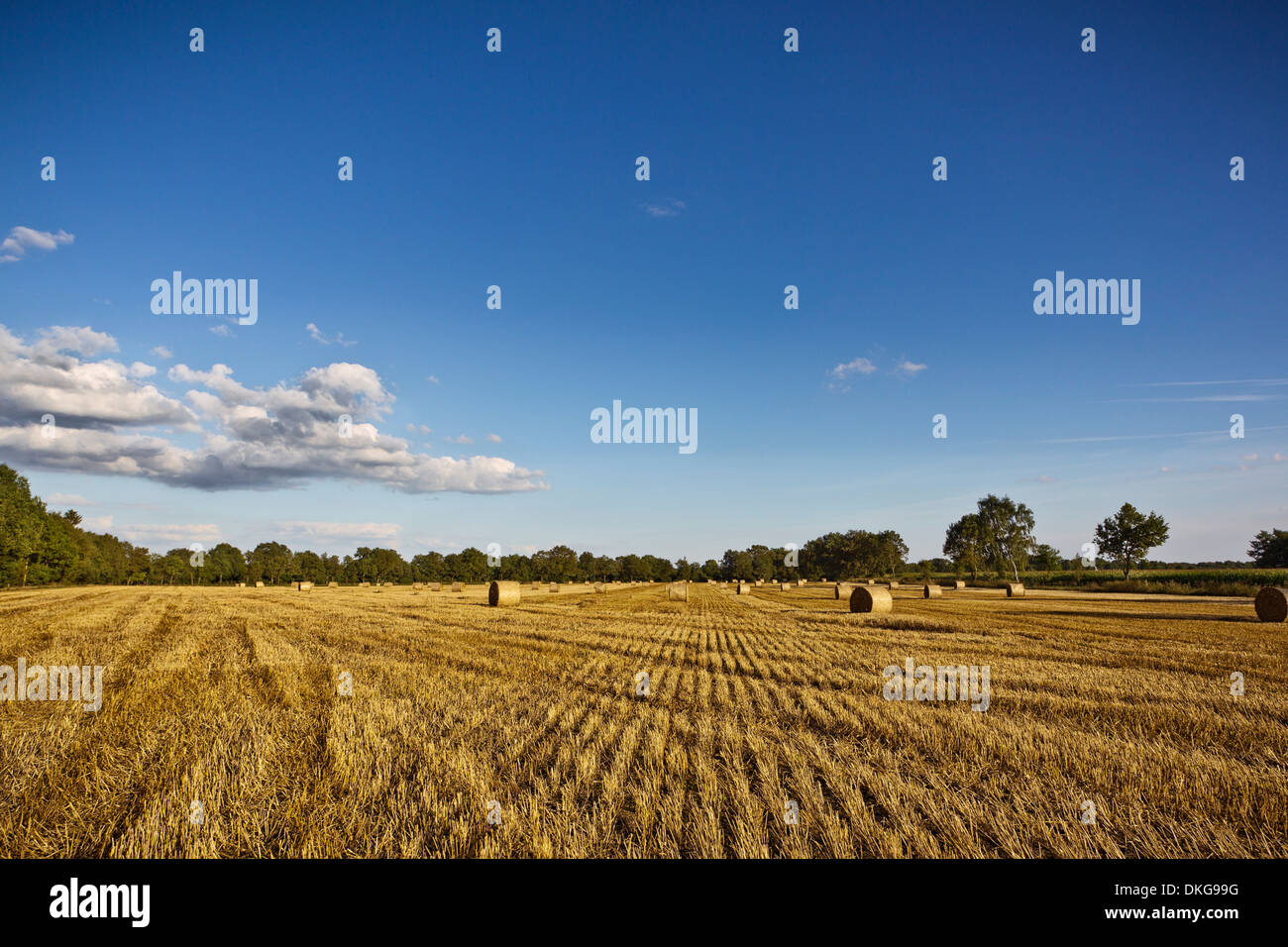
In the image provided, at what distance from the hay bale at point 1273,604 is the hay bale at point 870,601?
13.9 metres

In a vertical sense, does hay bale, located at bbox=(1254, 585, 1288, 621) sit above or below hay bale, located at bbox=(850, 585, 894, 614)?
above

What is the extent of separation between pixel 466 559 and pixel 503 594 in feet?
394

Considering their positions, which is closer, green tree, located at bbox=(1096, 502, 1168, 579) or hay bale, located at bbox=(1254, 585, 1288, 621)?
hay bale, located at bbox=(1254, 585, 1288, 621)

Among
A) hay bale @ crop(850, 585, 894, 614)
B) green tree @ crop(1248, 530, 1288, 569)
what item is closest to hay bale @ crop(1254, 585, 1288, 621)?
hay bale @ crop(850, 585, 894, 614)

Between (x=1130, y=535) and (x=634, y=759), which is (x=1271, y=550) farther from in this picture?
(x=634, y=759)

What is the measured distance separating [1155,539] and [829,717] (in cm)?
10514

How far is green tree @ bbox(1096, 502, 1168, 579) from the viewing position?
85.5 m

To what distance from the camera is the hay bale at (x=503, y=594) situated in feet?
107

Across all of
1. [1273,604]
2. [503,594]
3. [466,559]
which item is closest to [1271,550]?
[1273,604]

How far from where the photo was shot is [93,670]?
432 inches

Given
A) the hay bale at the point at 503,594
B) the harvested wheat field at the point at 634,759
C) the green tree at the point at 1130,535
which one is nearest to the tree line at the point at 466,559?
the green tree at the point at 1130,535

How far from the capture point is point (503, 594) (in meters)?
32.9

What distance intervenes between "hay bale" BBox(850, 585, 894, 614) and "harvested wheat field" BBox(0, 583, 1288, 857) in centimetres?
1533

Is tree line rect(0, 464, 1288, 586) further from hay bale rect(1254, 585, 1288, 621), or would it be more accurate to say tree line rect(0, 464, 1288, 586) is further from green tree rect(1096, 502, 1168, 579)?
hay bale rect(1254, 585, 1288, 621)
